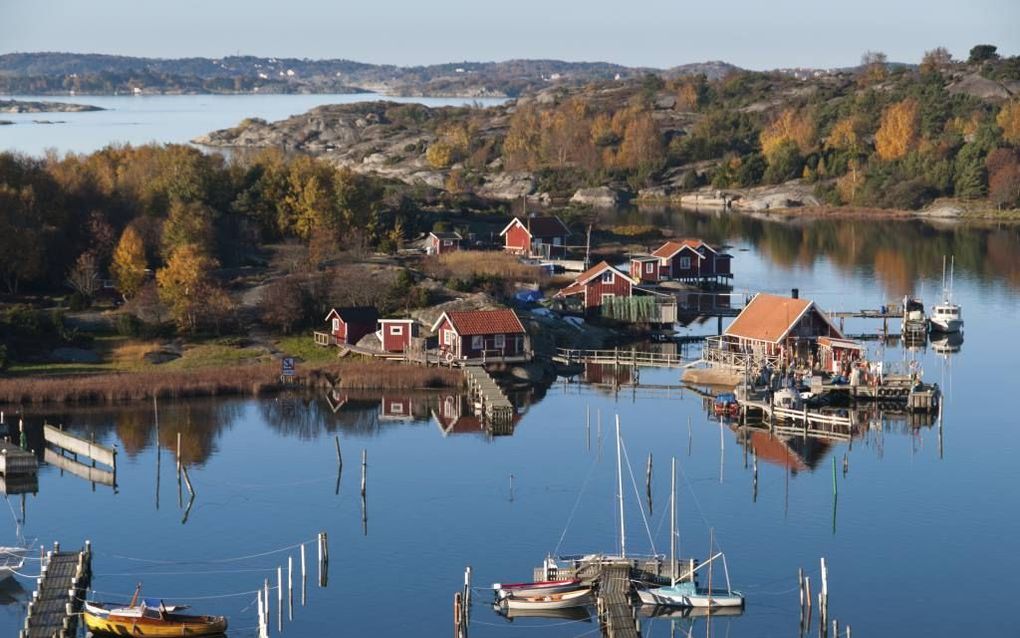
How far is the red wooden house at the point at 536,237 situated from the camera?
301 feet

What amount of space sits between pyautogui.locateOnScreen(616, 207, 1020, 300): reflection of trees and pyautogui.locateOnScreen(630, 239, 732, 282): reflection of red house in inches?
360

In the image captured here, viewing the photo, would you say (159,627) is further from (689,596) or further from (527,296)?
(527,296)

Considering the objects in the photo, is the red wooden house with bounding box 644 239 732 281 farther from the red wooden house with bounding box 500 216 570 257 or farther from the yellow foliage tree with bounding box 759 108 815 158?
the yellow foliage tree with bounding box 759 108 815 158

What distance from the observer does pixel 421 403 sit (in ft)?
186

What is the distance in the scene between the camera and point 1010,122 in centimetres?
13838

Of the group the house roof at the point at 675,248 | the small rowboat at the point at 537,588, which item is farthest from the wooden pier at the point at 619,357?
the small rowboat at the point at 537,588

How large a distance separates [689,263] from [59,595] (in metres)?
53.5

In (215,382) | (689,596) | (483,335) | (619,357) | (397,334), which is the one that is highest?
(483,335)

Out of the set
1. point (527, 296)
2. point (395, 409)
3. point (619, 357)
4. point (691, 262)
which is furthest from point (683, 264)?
point (395, 409)

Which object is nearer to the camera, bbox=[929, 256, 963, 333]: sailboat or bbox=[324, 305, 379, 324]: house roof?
bbox=[324, 305, 379, 324]: house roof

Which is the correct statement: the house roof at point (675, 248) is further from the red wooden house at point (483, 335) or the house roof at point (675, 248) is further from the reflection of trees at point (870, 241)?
the red wooden house at point (483, 335)

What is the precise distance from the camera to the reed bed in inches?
2180

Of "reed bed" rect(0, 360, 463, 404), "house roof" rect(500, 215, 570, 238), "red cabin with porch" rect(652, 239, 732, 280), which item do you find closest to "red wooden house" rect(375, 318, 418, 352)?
"reed bed" rect(0, 360, 463, 404)

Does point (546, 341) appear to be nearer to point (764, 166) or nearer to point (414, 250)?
point (414, 250)
